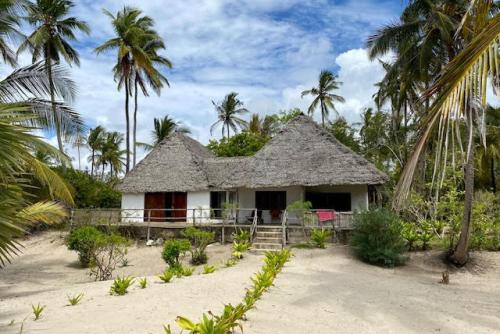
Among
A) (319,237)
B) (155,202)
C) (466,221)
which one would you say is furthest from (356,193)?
(155,202)

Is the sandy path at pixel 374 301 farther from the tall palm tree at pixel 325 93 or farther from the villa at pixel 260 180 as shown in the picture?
the tall palm tree at pixel 325 93

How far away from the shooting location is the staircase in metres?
15.2

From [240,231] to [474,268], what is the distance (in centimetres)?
849

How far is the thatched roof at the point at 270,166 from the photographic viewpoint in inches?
685

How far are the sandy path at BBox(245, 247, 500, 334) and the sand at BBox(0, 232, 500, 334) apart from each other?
2 centimetres

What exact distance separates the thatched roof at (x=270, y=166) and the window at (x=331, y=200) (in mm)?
2028

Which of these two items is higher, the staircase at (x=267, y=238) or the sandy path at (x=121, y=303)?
the staircase at (x=267, y=238)

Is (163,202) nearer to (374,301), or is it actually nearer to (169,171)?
(169,171)

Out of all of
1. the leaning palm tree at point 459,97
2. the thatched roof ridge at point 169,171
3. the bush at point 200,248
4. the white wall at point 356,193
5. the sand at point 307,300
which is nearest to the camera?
the leaning palm tree at point 459,97

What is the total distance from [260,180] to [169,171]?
5402 millimetres

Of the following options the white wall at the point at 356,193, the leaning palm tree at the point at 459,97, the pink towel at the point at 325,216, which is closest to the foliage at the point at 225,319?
the leaning palm tree at the point at 459,97

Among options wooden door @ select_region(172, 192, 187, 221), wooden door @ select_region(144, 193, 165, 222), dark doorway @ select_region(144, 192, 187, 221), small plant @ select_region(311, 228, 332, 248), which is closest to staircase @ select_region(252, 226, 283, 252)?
small plant @ select_region(311, 228, 332, 248)

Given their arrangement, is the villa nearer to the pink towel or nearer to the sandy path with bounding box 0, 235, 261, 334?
the pink towel

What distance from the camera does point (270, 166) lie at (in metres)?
18.8
